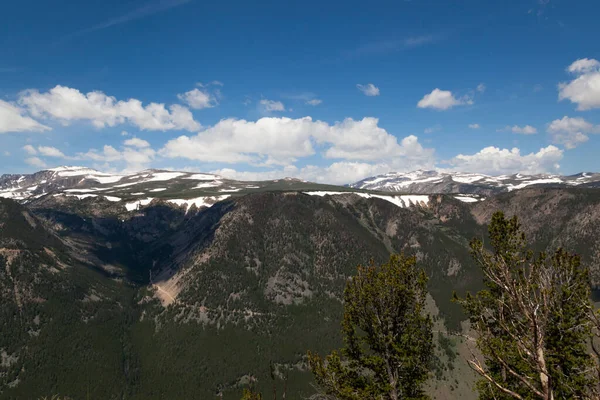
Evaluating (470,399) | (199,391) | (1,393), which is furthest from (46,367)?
(470,399)

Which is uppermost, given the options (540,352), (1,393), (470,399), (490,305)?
(540,352)

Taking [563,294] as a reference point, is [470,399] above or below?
below

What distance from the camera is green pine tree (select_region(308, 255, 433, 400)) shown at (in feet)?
82.6

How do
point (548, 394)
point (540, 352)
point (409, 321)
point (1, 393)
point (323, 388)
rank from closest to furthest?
1. point (548, 394)
2. point (540, 352)
3. point (409, 321)
4. point (323, 388)
5. point (1, 393)

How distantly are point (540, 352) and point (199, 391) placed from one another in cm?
21948

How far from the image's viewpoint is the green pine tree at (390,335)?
25172 mm

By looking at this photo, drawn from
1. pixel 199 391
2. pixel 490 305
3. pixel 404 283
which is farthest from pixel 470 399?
pixel 404 283

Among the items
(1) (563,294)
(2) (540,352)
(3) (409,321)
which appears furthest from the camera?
(1) (563,294)

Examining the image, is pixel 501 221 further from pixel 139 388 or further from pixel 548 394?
pixel 139 388

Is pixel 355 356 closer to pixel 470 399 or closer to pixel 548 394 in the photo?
pixel 548 394

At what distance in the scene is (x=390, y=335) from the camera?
25.5 metres

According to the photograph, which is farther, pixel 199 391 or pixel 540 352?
pixel 199 391

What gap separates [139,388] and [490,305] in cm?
21847

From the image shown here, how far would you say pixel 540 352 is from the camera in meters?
9.62
